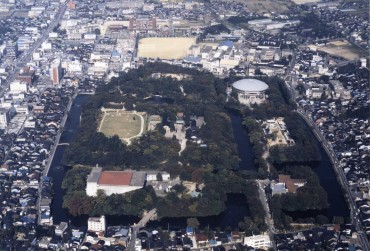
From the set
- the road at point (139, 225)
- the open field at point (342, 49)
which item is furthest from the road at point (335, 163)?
the road at point (139, 225)

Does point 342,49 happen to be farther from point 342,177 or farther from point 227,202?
point 227,202

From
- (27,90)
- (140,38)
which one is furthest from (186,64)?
(27,90)

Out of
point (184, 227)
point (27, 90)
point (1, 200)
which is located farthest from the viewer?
point (27, 90)

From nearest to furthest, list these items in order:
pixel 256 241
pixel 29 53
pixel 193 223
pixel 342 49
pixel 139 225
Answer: pixel 256 241 → pixel 193 223 → pixel 139 225 → pixel 29 53 → pixel 342 49

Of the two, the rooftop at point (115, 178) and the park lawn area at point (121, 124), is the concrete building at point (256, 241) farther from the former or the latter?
the park lawn area at point (121, 124)

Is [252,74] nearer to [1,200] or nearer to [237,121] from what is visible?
[237,121]

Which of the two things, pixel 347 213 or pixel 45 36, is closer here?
pixel 347 213

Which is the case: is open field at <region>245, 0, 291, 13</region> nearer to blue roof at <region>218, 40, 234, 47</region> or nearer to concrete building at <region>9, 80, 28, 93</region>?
blue roof at <region>218, 40, 234, 47</region>

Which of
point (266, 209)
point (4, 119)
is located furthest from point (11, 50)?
point (266, 209)
